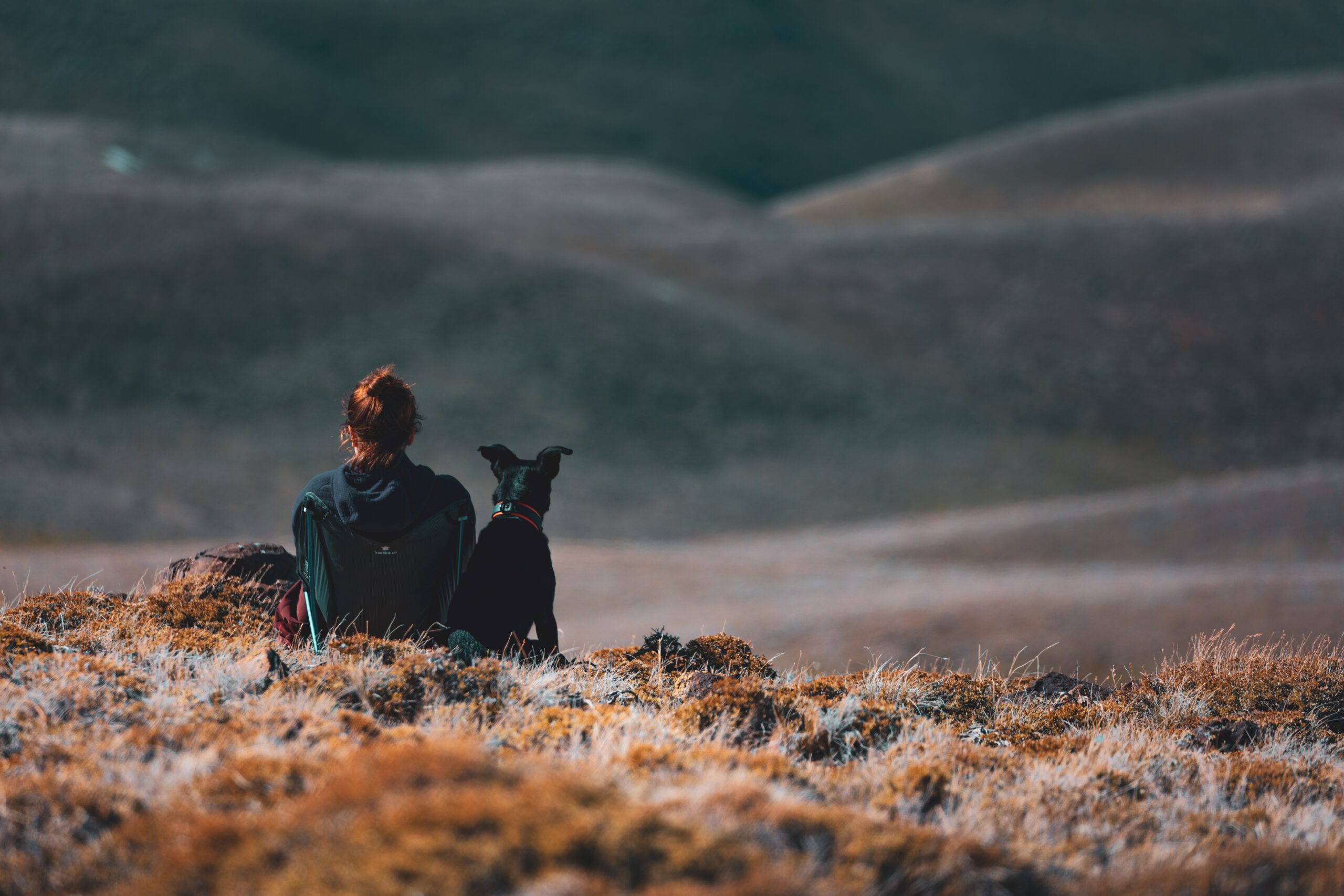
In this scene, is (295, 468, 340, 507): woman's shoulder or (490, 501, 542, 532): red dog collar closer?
(295, 468, 340, 507): woman's shoulder

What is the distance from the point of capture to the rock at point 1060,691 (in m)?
6.64

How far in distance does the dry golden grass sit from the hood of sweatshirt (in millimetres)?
707

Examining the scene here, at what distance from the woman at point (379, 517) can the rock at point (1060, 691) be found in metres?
3.67

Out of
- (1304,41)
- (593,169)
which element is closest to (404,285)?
(593,169)

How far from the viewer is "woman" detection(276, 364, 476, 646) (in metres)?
4.93

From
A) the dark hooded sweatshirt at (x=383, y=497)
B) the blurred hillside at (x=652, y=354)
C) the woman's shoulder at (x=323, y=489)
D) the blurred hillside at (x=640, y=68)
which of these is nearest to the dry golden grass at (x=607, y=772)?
the dark hooded sweatshirt at (x=383, y=497)

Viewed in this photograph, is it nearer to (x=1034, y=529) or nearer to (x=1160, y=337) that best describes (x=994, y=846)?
(x=1034, y=529)

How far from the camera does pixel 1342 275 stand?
174 ft

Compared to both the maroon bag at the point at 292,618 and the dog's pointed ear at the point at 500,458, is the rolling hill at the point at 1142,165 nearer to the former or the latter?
the dog's pointed ear at the point at 500,458

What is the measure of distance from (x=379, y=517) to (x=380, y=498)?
0.09 m

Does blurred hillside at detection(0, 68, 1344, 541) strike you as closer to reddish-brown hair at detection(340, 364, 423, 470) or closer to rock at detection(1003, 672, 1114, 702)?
rock at detection(1003, 672, 1114, 702)

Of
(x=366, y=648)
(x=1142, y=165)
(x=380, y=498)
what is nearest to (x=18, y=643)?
(x=366, y=648)

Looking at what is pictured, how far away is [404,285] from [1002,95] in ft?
417

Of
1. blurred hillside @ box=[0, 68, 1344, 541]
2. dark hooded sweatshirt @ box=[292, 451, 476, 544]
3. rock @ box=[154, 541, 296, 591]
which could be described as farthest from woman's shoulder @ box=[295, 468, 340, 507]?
blurred hillside @ box=[0, 68, 1344, 541]
